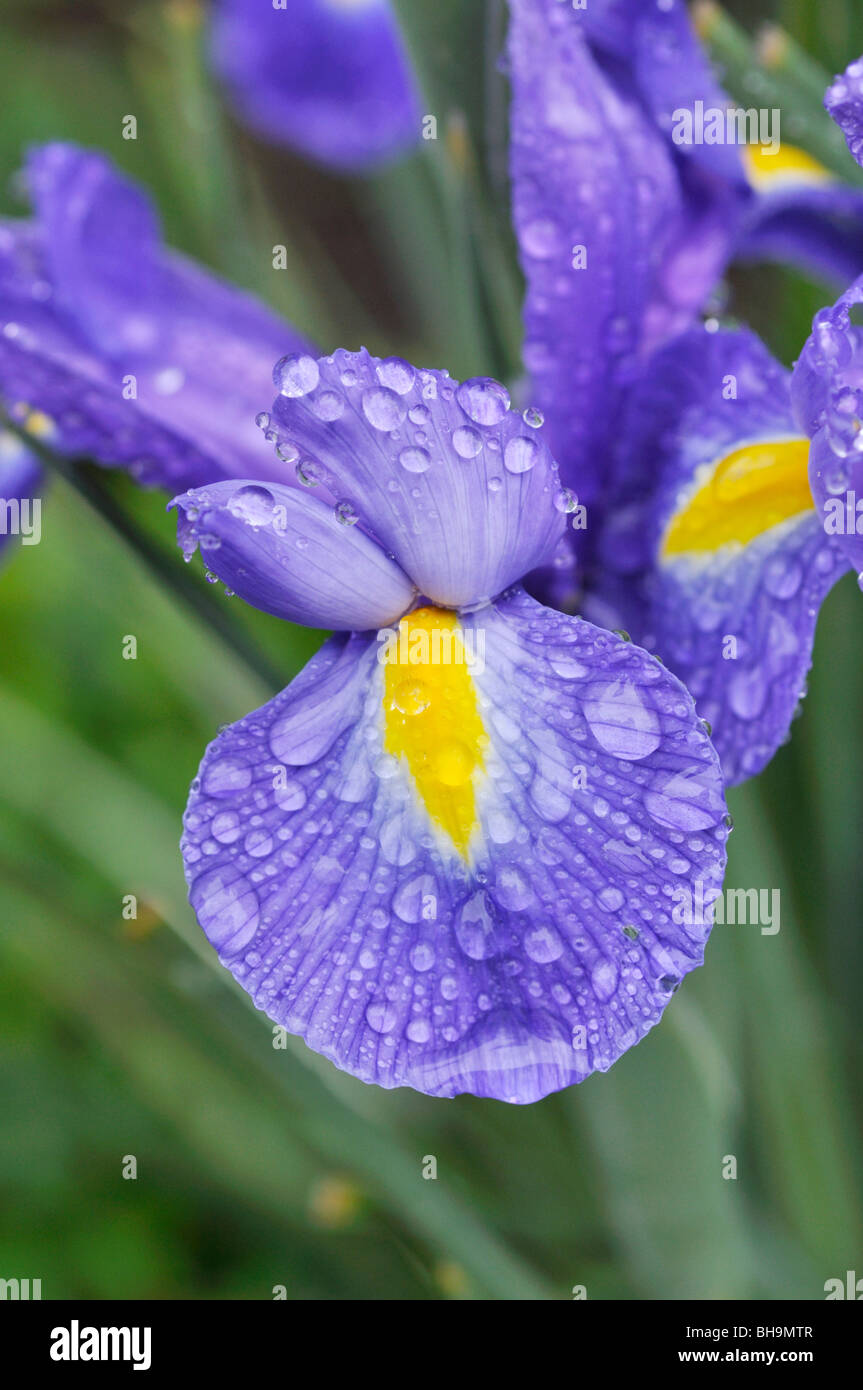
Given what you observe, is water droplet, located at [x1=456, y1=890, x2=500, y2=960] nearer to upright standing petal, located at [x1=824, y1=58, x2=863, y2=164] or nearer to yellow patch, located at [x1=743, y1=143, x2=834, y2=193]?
upright standing petal, located at [x1=824, y1=58, x2=863, y2=164]

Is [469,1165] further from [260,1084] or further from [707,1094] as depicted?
[707,1094]

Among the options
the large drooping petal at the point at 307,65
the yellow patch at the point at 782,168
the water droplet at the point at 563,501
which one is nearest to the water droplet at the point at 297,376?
the water droplet at the point at 563,501

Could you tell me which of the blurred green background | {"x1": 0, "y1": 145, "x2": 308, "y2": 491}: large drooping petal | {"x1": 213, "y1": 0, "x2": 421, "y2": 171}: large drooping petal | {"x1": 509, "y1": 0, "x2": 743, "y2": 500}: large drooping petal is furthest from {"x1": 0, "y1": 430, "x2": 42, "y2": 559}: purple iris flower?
{"x1": 213, "y1": 0, "x2": 421, "y2": 171}: large drooping petal

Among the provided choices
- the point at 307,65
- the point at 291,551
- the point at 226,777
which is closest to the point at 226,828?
the point at 226,777

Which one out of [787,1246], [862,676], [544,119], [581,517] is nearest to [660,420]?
[581,517]

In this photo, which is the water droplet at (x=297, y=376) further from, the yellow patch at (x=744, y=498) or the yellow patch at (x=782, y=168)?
the yellow patch at (x=782, y=168)
